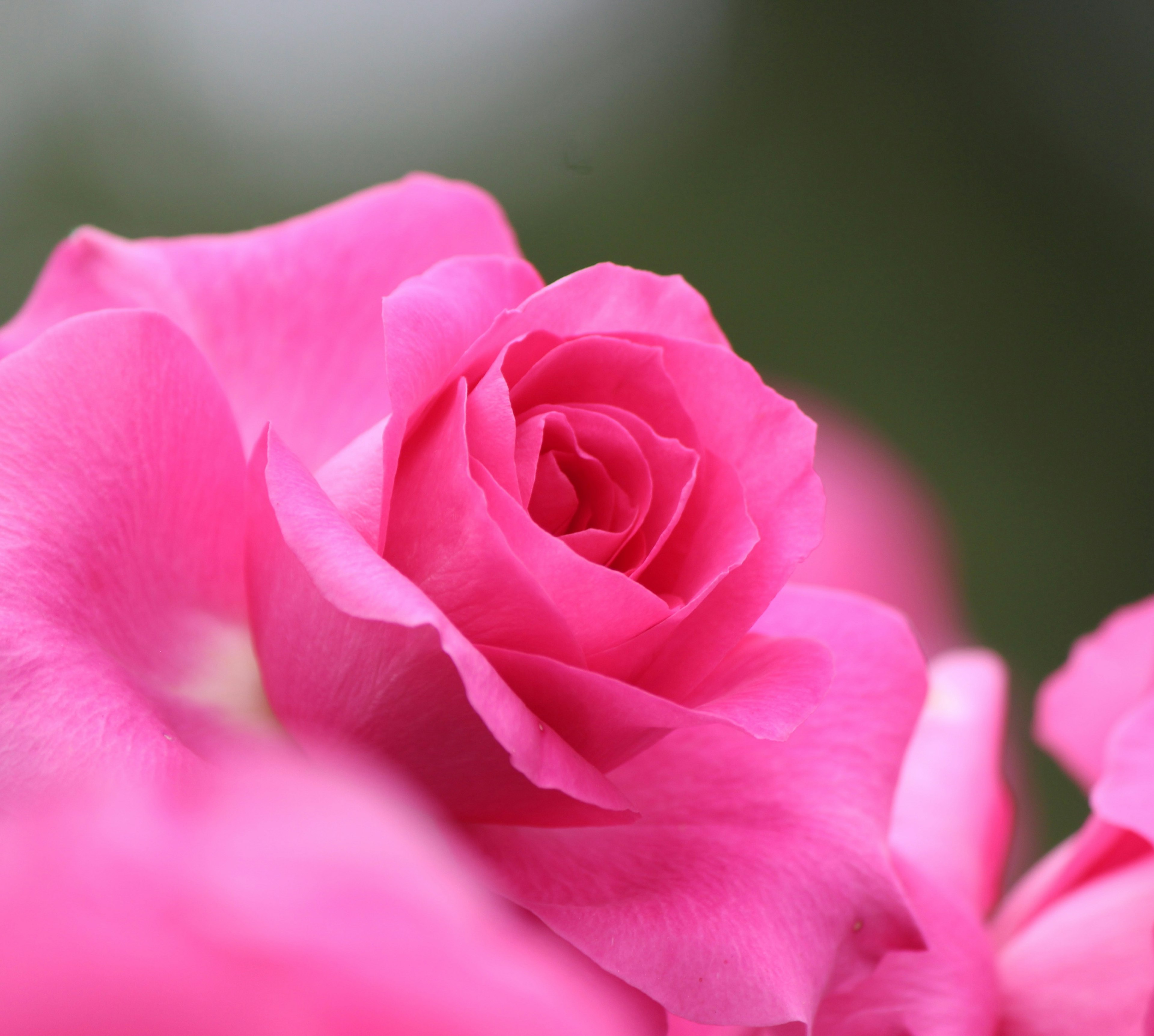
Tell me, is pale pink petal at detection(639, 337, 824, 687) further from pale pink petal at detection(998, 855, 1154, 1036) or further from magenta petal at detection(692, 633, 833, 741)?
pale pink petal at detection(998, 855, 1154, 1036)

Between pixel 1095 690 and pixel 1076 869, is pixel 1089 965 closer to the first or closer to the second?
pixel 1076 869

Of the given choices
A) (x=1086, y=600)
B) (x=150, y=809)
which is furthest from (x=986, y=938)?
(x=1086, y=600)

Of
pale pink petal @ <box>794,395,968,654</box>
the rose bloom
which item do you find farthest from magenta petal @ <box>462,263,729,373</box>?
pale pink petal @ <box>794,395,968,654</box>

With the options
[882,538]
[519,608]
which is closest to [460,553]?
[519,608]

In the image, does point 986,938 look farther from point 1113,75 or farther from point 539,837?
point 1113,75

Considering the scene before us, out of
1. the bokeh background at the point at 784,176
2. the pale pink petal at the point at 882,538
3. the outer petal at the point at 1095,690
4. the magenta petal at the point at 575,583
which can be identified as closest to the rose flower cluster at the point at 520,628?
the magenta petal at the point at 575,583

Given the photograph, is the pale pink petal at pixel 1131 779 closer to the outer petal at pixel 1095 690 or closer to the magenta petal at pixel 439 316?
the outer petal at pixel 1095 690
